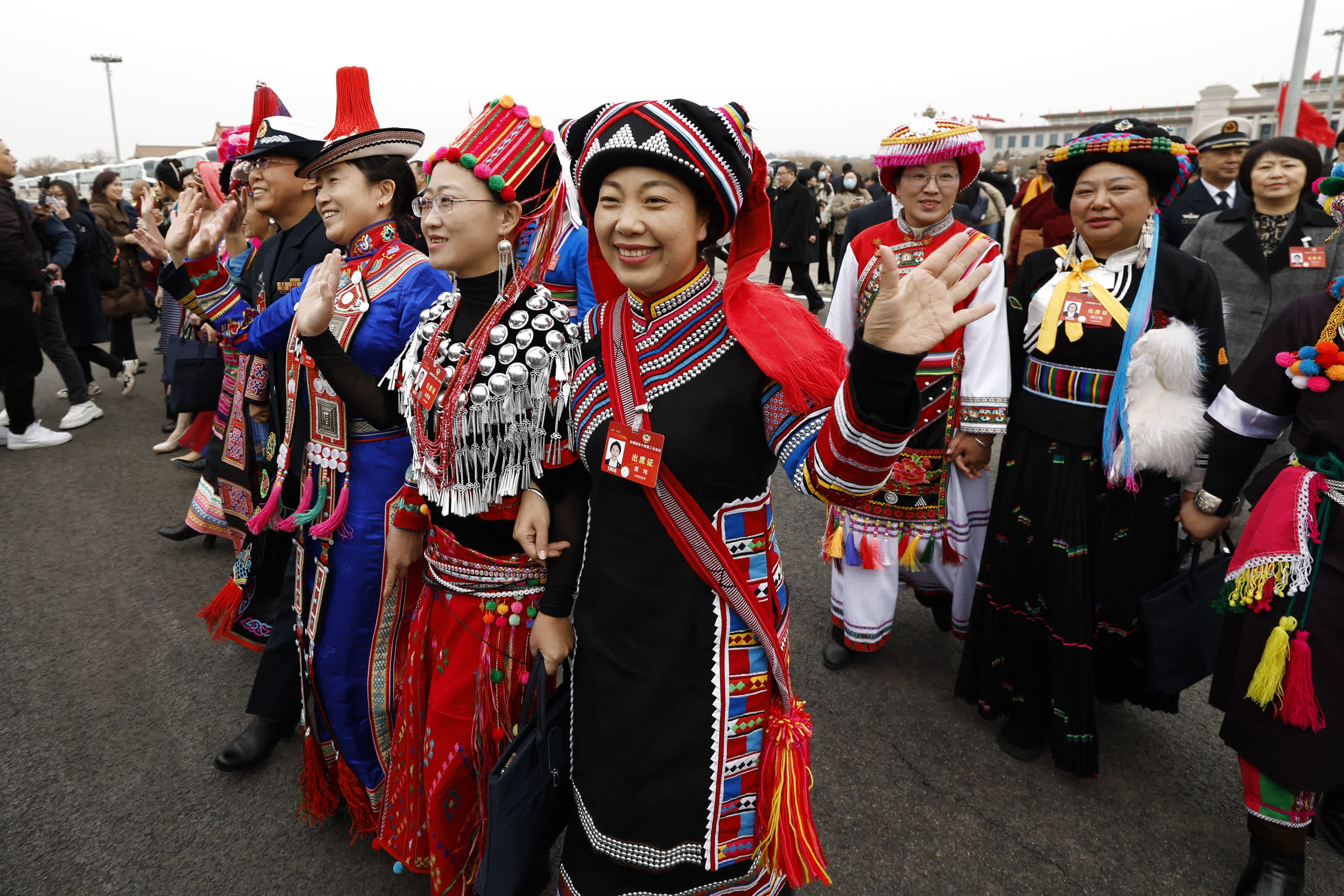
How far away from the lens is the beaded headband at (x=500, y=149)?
80.3 inches

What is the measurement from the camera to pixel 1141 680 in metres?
2.92

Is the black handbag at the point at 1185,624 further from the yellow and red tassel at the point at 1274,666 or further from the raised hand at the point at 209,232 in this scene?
the raised hand at the point at 209,232

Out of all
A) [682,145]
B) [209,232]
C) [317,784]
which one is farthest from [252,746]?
[682,145]

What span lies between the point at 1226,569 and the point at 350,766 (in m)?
2.76

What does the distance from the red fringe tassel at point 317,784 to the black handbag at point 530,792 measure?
100 cm

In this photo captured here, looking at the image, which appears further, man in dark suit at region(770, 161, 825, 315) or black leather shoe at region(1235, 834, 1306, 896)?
man in dark suit at region(770, 161, 825, 315)

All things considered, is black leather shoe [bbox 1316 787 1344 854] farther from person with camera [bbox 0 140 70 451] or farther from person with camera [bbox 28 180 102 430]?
person with camera [bbox 28 180 102 430]

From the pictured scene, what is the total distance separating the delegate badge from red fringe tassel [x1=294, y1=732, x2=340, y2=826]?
1.66m

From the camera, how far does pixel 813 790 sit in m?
2.77

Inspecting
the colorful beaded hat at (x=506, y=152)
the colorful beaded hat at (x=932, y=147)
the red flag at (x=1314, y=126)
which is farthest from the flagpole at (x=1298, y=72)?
the colorful beaded hat at (x=506, y=152)

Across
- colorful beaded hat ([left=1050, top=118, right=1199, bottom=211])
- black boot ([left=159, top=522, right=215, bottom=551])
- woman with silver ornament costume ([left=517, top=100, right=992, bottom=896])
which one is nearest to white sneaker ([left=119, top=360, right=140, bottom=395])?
black boot ([left=159, top=522, right=215, bottom=551])

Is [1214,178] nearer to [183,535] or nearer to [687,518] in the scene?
[687,518]

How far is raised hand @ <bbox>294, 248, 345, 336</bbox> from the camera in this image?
2.05 m

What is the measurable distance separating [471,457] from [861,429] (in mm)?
1057
